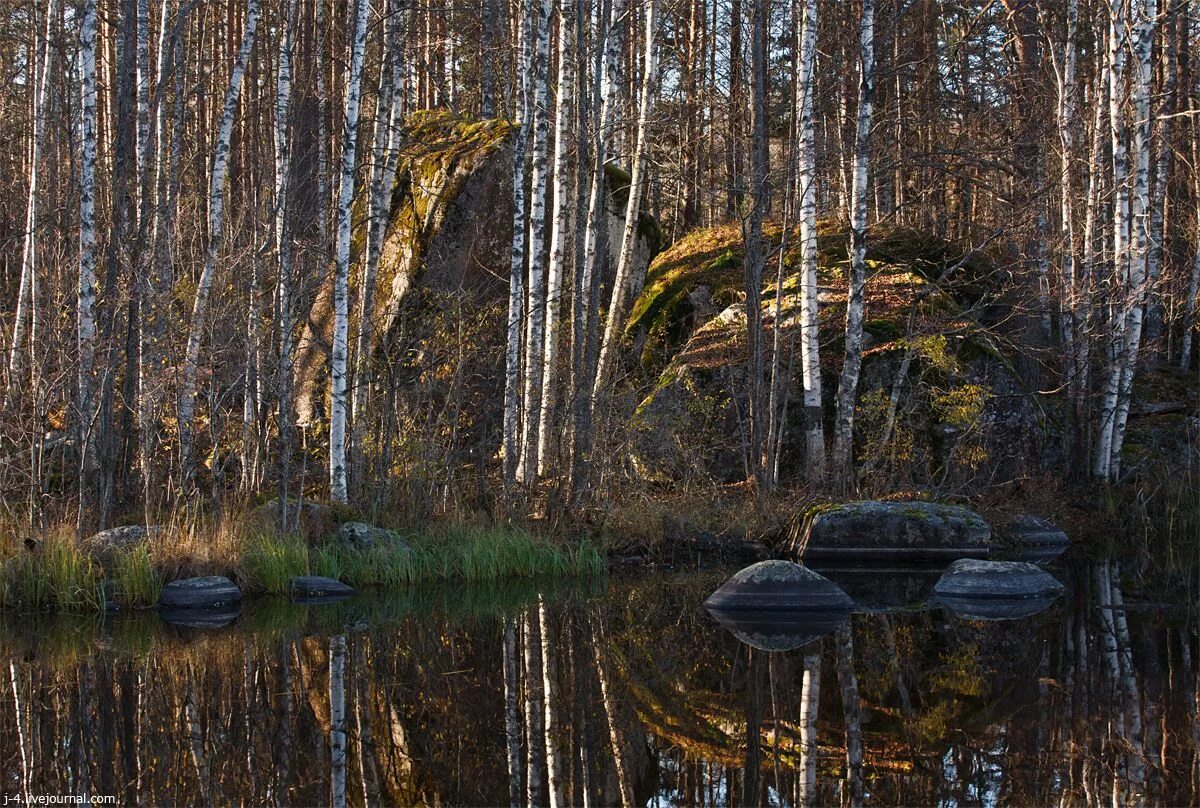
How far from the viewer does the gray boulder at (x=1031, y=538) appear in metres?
12.7

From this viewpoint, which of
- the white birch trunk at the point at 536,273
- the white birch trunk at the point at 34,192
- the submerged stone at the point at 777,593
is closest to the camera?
the submerged stone at the point at 777,593

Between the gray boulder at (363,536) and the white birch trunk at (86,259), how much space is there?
7.41ft

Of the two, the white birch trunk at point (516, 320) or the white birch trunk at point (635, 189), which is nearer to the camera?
the white birch trunk at point (516, 320)

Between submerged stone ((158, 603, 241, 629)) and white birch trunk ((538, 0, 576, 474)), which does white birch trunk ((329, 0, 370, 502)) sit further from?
submerged stone ((158, 603, 241, 629))

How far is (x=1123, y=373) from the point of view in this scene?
14391mm

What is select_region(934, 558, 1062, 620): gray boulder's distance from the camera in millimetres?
9602

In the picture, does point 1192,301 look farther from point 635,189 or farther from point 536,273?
point 536,273

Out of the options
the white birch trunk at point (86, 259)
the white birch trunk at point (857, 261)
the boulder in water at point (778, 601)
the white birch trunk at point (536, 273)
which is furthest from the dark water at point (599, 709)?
the white birch trunk at point (857, 261)

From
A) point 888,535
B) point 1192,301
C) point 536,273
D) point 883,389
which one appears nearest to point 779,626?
point 888,535

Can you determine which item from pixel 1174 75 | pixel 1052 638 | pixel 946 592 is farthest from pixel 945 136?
pixel 1052 638

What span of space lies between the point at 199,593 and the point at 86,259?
3405mm

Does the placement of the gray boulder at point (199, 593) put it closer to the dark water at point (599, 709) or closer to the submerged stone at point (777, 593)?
the dark water at point (599, 709)

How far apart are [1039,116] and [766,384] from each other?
22.0ft

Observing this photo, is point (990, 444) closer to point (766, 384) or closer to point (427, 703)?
point (766, 384)
